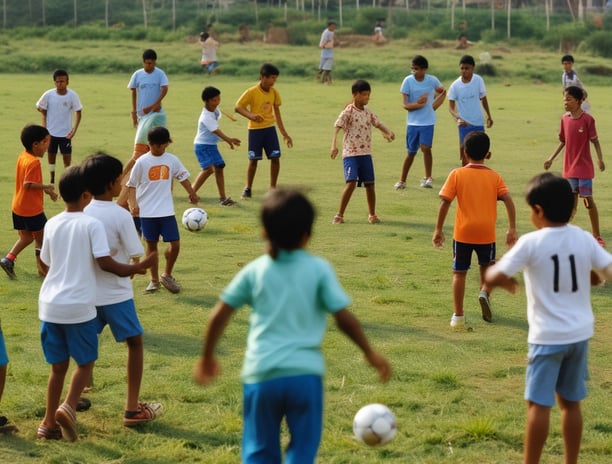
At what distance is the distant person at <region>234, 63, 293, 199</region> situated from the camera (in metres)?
14.1

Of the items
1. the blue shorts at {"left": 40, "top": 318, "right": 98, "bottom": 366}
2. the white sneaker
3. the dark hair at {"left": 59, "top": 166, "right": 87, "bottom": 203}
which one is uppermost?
the dark hair at {"left": 59, "top": 166, "right": 87, "bottom": 203}

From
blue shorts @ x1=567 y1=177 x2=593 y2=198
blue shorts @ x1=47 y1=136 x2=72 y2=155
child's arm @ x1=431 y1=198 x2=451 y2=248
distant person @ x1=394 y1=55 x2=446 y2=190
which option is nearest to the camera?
child's arm @ x1=431 y1=198 x2=451 y2=248

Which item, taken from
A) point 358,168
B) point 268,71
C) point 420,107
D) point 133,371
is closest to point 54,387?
point 133,371

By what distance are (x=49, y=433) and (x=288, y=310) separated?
2.21m

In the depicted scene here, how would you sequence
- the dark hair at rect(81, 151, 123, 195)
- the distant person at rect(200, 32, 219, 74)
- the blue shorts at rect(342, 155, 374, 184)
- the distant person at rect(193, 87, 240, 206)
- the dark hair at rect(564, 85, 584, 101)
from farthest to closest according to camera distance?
1. the distant person at rect(200, 32, 219, 74)
2. the distant person at rect(193, 87, 240, 206)
3. the blue shorts at rect(342, 155, 374, 184)
4. the dark hair at rect(564, 85, 584, 101)
5. the dark hair at rect(81, 151, 123, 195)

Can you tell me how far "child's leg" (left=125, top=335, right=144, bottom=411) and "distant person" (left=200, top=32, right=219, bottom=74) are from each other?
101 feet

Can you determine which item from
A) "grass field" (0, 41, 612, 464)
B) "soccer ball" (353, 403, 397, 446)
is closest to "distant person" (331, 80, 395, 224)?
"grass field" (0, 41, 612, 464)

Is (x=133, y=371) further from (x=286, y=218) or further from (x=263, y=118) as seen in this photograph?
(x=263, y=118)

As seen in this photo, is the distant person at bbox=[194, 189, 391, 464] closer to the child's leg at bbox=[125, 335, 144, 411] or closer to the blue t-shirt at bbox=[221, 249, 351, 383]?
the blue t-shirt at bbox=[221, 249, 351, 383]

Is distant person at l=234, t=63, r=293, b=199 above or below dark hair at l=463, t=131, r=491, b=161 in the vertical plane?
below

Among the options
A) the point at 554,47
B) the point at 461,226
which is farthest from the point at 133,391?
the point at 554,47

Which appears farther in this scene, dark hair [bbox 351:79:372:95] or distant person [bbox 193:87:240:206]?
distant person [bbox 193:87:240:206]

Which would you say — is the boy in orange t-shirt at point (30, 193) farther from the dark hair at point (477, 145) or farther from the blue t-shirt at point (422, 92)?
the blue t-shirt at point (422, 92)

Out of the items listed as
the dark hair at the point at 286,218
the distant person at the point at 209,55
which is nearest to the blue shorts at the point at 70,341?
the dark hair at the point at 286,218
